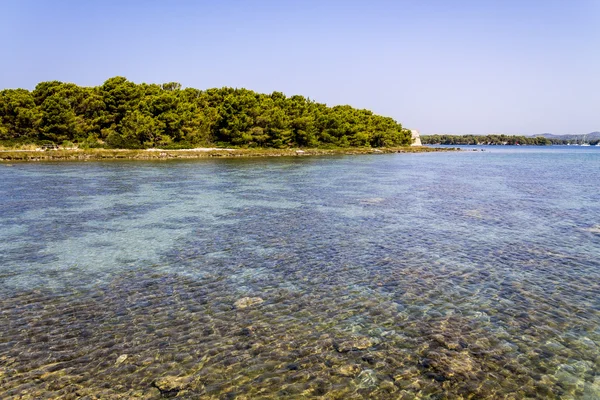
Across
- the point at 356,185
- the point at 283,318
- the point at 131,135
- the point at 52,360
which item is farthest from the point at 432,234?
the point at 131,135

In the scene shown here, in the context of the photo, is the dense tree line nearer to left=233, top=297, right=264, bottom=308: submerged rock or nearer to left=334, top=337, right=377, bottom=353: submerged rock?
left=233, top=297, right=264, bottom=308: submerged rock

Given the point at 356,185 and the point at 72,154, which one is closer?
the point at 356,185

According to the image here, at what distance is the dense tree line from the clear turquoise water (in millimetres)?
77313

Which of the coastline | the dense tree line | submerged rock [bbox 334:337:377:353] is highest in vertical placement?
the dense tree line

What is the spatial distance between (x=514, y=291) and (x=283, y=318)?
750 cm

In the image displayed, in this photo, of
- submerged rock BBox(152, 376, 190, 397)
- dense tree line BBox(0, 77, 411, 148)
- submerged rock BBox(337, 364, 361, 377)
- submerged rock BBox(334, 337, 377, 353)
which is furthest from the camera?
dense tree line BBox(0, 77, 411, 148)

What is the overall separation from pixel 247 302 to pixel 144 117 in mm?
92338

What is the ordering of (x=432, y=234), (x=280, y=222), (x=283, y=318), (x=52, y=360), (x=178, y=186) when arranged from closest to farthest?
(x=52, y=360)
(x=283, y=318)
(x=432, y=234)
(x=280, y=222)
(x=178, y=186)

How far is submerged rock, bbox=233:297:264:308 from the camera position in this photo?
11.6m

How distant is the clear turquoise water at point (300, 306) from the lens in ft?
26.1

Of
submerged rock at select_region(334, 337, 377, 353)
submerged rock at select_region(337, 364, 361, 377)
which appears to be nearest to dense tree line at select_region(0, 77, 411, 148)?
submerged rock at select_region(334, 337, 377, 353)

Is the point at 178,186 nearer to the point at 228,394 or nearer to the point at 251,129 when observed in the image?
the point at 228,394

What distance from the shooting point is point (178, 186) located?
40938mm

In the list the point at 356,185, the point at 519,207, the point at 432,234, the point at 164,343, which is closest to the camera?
the point at 164,343
